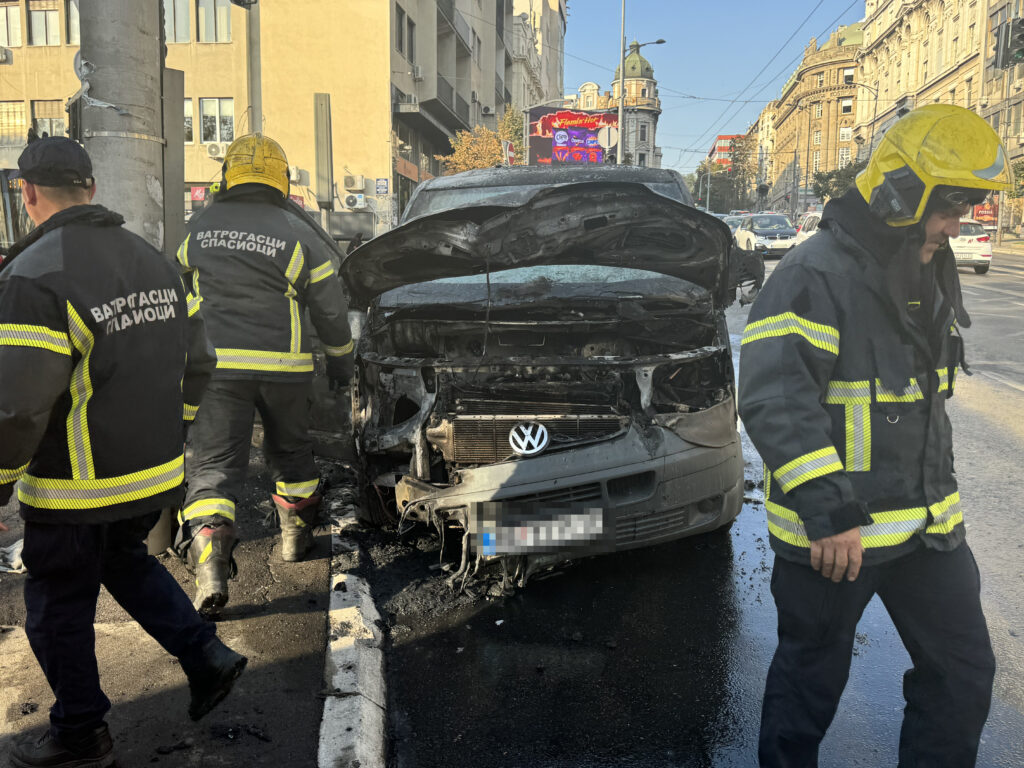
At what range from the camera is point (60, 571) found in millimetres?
2371

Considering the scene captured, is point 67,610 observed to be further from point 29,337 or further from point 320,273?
point 320,273

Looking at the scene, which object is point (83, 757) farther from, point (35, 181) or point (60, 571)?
point (35, 181)

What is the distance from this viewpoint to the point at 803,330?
6.72 feet

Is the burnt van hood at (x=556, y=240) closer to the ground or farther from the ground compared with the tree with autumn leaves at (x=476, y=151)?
closer to the ground

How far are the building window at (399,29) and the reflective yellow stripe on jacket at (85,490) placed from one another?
31.6 metres

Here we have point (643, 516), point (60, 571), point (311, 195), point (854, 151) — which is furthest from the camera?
point (854, 151)

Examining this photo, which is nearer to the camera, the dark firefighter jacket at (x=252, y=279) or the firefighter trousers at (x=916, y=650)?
the firefighter trousers at (x=916, y=650)

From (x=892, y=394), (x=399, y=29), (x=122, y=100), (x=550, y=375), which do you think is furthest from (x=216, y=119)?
(x=892, y=394)

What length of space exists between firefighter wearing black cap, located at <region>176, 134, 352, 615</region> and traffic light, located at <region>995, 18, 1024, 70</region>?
57.5ft

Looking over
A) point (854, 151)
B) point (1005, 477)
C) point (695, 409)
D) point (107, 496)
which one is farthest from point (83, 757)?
point (854, 151)

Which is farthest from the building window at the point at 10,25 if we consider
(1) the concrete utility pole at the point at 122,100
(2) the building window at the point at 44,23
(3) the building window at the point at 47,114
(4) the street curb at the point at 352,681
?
(4) the street curb at the point at 352,681

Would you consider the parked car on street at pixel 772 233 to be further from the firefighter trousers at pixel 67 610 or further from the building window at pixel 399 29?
the firefighter trousers at pixel 67 610

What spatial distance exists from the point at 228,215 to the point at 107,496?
174cm

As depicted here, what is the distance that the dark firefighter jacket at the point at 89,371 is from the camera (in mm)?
Result: 2205
